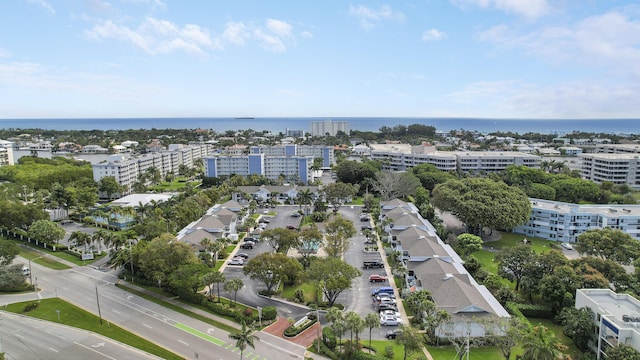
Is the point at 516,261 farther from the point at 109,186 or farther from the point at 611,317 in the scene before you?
the point at 109,186

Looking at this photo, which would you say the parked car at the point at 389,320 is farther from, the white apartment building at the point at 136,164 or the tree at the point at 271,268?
the white apartment building at the point at 136,164

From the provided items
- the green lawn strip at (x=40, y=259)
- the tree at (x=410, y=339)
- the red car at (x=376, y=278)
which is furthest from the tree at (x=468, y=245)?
the green lawn strip at (x=40, y=259)

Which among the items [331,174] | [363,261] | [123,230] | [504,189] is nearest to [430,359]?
[363,261]

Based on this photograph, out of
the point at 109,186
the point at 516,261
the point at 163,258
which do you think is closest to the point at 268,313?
the point at 163,258

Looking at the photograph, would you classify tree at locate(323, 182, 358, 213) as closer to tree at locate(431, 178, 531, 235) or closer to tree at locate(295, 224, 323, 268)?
tree at locate(431, 178, 531, 235)

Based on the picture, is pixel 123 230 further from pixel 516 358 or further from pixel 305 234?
pixel 516 358

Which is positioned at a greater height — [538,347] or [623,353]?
[538,347]

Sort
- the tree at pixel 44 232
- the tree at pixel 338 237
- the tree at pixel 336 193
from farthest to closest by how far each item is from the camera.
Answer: the tree at pixel 336 193 < the tree at pixel 44 232 < the tree at pixel 338 237
